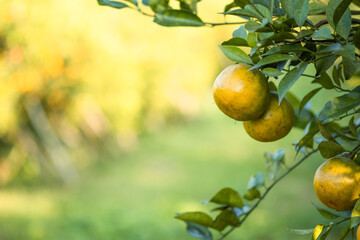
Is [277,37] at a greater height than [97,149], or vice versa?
[277,37]

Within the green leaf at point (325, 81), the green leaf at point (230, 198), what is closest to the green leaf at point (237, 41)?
the green leaf at point (325, 81)

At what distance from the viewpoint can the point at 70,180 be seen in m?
4.99

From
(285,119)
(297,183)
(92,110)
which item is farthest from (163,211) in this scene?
(285,119)

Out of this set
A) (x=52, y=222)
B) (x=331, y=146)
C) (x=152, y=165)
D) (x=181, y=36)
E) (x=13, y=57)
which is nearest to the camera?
(x=331, y=146)

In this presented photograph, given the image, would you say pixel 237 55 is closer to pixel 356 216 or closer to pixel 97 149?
pixel 356 216

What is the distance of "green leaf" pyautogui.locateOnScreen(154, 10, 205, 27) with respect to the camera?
19.1 inches

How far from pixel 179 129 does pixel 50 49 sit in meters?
4.22

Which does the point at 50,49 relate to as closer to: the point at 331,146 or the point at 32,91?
the point at 32,91

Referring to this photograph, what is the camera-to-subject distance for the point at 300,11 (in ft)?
1.53

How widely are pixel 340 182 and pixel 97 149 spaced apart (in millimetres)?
5656

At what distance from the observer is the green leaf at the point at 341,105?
1.72 ft

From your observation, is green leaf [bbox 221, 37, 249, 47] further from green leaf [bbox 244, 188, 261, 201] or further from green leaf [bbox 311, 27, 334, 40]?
green leaf [bbox 244, 188, 261, 201]

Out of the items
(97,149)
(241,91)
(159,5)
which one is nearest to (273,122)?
(241,91)

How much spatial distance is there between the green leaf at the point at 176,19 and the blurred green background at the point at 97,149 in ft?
9.13
